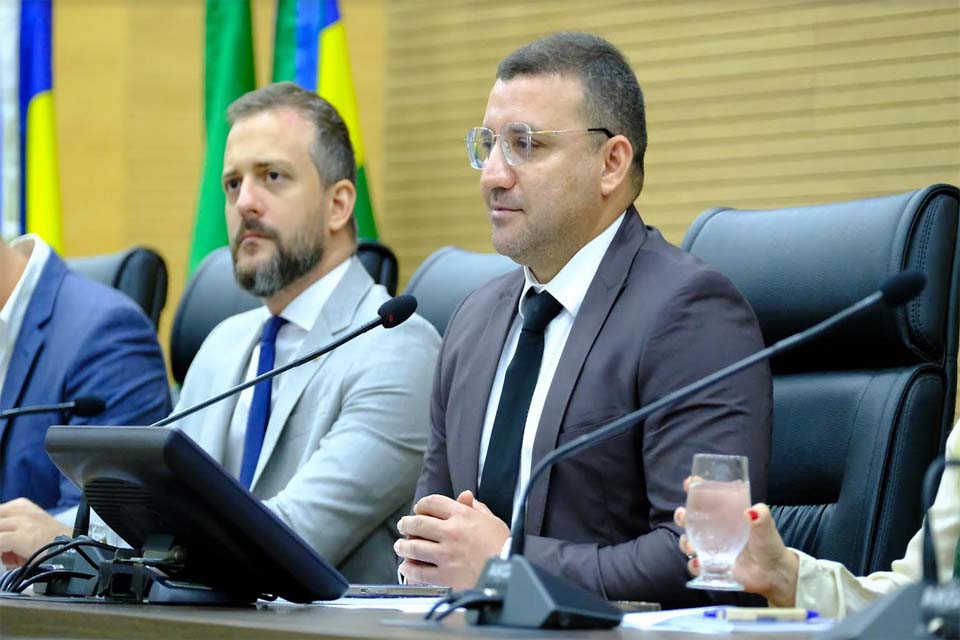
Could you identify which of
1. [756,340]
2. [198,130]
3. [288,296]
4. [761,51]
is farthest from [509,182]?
[198,130]

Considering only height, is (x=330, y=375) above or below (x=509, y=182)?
below

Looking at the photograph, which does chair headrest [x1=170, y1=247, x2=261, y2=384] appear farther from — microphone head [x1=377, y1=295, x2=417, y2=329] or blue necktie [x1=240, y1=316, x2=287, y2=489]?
microphone head [x1=377, y1=295, x2=417, y2=329]

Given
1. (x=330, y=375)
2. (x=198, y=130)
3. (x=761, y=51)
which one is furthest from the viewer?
(x=198, y=130)

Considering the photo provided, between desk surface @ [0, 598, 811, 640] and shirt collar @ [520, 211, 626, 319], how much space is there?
77 cm

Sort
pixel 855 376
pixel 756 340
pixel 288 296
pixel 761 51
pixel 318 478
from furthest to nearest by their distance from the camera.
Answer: pixel 761 51 → pixel 288 296 → pixel 318 478 → pixel 855 376 → pixel 756 340

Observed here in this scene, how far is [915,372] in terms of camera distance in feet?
7.62

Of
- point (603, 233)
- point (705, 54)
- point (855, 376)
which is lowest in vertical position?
point (855, 376)

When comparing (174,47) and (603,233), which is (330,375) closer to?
→ (603,233)

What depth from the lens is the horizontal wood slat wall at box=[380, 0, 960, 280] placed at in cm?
405

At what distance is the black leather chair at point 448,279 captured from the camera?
3.10m

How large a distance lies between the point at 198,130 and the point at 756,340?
152 inches

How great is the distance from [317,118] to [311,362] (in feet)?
1.97

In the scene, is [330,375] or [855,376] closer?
[855,376]

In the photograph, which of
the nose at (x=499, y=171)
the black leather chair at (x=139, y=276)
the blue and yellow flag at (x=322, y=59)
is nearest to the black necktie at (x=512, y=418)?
the nose at (x=499, y=171)
